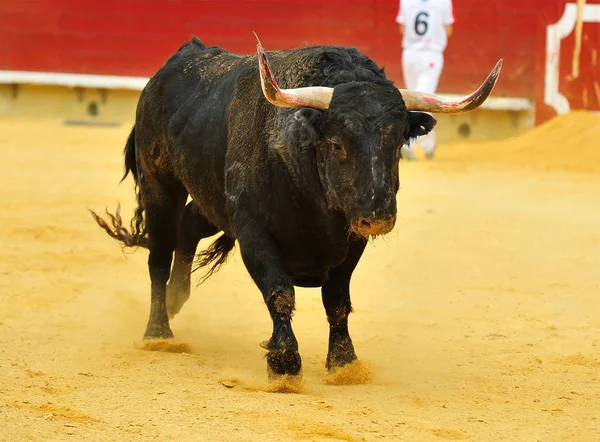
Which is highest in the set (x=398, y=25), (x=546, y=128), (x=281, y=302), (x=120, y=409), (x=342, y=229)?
(x=398, y=25)

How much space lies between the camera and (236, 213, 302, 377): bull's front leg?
12.1 ft

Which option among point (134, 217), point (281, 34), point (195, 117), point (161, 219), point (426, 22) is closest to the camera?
point (195, 117)

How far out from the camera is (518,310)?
532 cm

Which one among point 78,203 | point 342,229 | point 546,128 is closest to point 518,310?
point 342,229

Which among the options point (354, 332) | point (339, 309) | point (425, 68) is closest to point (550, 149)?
point (425, 68)

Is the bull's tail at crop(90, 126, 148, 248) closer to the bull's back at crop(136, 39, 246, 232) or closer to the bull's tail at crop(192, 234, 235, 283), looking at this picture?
the bull's back at crop(136, 39, 246, 232)

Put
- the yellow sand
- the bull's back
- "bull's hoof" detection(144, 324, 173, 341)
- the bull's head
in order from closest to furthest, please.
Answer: the bull's head → the bull's back → "bull's hoof" detection(144, 324, 173, 341) → the yellow sand

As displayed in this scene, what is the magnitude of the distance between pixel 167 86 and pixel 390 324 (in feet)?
4.74

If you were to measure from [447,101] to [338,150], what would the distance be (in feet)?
1.57

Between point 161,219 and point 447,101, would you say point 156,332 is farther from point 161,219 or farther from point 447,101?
point 447,101

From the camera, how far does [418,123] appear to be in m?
3.71

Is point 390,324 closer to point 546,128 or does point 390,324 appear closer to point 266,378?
point 266,378

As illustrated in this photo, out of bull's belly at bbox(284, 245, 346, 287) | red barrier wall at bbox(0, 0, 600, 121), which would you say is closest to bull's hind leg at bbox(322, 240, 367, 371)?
bull's belly at bbox(284, 245, 346, 287)

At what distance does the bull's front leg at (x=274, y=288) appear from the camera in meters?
3.68
